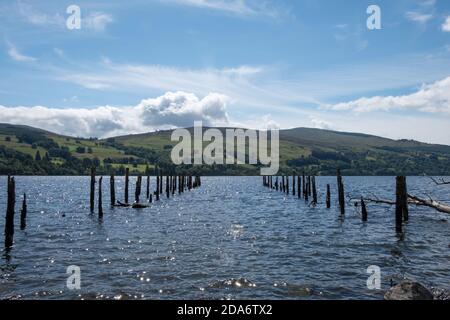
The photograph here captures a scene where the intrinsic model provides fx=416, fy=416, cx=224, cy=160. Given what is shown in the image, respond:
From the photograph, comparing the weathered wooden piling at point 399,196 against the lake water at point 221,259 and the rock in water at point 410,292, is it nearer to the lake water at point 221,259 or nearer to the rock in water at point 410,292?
the lake water at point 221,259

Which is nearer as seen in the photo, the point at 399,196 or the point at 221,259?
the point at 221,259

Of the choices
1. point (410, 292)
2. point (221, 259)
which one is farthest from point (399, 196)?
point (410, 292)

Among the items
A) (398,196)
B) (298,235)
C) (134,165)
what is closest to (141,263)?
(298,235)

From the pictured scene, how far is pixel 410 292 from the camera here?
11.5 metres

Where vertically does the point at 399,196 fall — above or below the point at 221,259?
above

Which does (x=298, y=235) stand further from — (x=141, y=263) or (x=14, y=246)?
(x=14, y=246)

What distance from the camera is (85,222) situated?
32.6m

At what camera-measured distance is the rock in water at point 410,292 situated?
11398 millimetres

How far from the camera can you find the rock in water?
11398 mm

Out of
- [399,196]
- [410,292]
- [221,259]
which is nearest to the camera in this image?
[410,292]

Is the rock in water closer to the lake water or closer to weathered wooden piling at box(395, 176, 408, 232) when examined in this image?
the lake water

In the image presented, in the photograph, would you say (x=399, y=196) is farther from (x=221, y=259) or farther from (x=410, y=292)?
(x=410, y=292)

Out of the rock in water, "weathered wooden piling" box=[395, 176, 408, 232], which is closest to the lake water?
the rock in water
